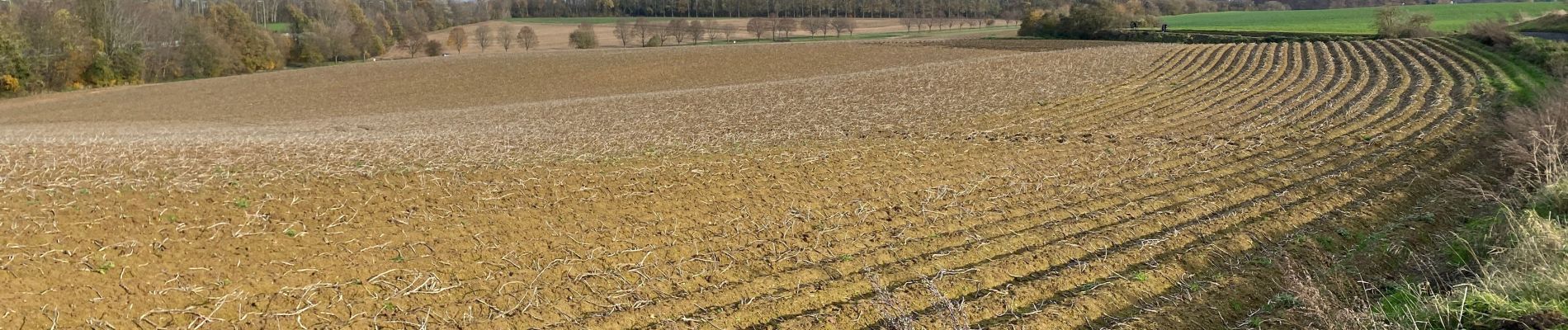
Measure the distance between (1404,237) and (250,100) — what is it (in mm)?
46150

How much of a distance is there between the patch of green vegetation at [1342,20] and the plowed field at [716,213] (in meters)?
45.4

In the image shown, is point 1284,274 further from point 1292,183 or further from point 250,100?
point 250,100

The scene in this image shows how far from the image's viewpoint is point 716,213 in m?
10.2

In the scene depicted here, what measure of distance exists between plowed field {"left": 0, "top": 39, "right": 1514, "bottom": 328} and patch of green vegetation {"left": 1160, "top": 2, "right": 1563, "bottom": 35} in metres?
45.4

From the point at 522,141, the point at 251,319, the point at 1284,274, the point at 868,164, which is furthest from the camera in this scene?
the point at 522,141

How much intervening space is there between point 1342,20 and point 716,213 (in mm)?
77858

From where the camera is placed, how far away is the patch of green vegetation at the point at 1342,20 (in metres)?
60.0

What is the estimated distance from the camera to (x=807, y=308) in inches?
284

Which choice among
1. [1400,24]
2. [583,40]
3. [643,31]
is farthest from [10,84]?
[1400,24]

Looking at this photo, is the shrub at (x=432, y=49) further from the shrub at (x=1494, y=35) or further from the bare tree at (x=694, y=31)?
the shrub at (x=1494, y=35)

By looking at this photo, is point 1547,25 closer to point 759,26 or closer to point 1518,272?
point 1518,272

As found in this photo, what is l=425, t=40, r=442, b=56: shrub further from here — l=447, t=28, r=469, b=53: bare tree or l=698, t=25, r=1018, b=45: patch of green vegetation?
l=698, t=25, r=1018, b=45: patch of green vegetation

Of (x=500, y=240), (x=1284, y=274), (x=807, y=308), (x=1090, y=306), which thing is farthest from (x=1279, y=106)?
(x=500, y=240)

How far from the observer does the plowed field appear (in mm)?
7219
